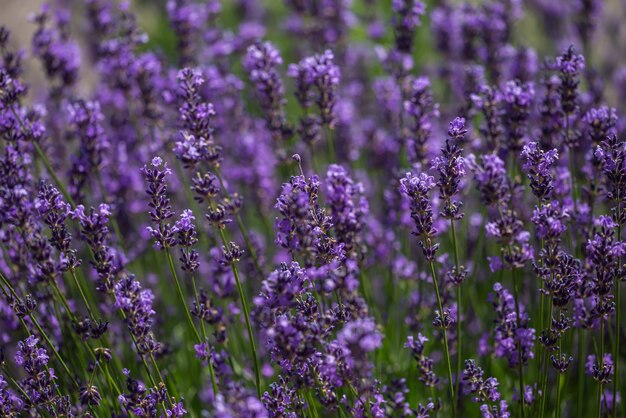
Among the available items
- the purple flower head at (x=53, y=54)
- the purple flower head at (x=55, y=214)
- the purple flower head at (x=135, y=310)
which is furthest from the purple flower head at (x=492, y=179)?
the purple flower head at (x=53, y=54)

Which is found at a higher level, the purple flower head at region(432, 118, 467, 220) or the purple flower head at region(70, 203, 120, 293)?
the purple flower head at region(432, 118, 467, 220)

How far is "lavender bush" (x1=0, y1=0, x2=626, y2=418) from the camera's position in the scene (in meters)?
2.71

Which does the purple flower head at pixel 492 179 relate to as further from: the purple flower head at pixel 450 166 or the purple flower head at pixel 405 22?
the purple flower head at pixel 405 22

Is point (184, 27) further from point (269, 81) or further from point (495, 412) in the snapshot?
point (495, 412)

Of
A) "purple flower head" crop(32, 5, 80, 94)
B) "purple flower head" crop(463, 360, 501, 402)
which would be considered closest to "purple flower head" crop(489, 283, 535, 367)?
"purple flower head" crop(463, 360, 501, 402)

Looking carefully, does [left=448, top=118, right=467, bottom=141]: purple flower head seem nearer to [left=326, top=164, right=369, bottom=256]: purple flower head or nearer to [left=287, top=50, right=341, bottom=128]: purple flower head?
[left=326, top=164, right=369, bottom=256]: purple flower head

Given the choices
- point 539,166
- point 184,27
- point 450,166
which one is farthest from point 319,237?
point 184,27

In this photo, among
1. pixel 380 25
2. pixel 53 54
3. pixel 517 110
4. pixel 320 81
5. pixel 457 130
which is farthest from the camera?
pixel 380 25

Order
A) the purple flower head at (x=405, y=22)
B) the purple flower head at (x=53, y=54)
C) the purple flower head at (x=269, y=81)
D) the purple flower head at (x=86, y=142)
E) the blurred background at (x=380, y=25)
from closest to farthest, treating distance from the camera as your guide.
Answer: the purple flower head at (x=269, y=81) < the purple flower head at (x=86, y=142) < the purple flower head at (x=405, y=22) < the purple flower head at (x=53, y=54) < the blurred background at (x=380, y=25)

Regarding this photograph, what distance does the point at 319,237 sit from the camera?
2842 millimetres

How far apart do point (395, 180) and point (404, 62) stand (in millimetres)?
892

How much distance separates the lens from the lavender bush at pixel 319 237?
2.71 meters

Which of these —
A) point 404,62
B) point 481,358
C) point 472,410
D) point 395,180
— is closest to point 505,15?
point 404,62

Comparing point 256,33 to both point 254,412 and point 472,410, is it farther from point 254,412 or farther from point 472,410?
point 254,412
